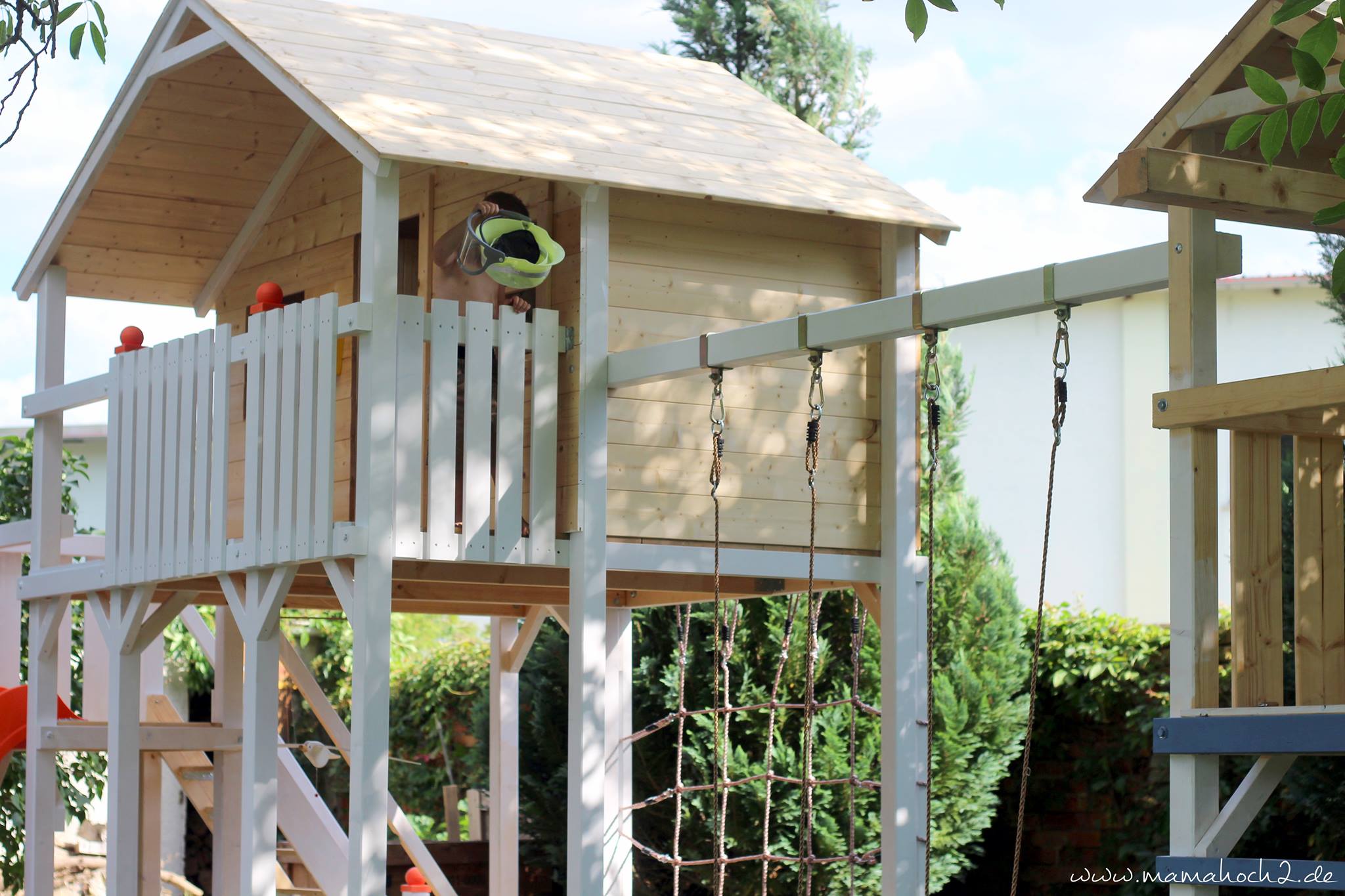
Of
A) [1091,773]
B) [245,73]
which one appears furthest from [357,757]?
[1091,773]

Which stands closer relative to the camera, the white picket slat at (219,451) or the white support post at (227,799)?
the white picket slat at (219,451)

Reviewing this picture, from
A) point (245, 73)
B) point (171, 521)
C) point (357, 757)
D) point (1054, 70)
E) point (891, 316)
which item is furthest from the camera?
point (1054, 70)

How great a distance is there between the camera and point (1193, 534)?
448cm

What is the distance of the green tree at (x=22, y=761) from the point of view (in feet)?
34.5

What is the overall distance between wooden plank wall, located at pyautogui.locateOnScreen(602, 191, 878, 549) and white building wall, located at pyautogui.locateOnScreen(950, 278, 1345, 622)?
476 inches

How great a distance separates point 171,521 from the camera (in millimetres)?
8000

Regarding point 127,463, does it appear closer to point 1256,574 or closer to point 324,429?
point 324,429

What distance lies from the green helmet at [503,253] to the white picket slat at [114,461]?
7.64 feet

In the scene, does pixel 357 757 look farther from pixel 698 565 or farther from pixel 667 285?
pixel 667 285

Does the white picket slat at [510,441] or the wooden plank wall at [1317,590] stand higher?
the white picket slat at [510,441]

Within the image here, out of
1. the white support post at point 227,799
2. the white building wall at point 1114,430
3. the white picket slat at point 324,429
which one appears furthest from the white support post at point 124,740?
the white building wall at point 1114,430

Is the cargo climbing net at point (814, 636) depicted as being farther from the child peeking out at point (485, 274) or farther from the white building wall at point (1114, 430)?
the white building wall at point (1114, 430)

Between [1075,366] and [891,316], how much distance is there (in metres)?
14.9

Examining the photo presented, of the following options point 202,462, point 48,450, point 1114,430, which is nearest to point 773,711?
point 202,462
